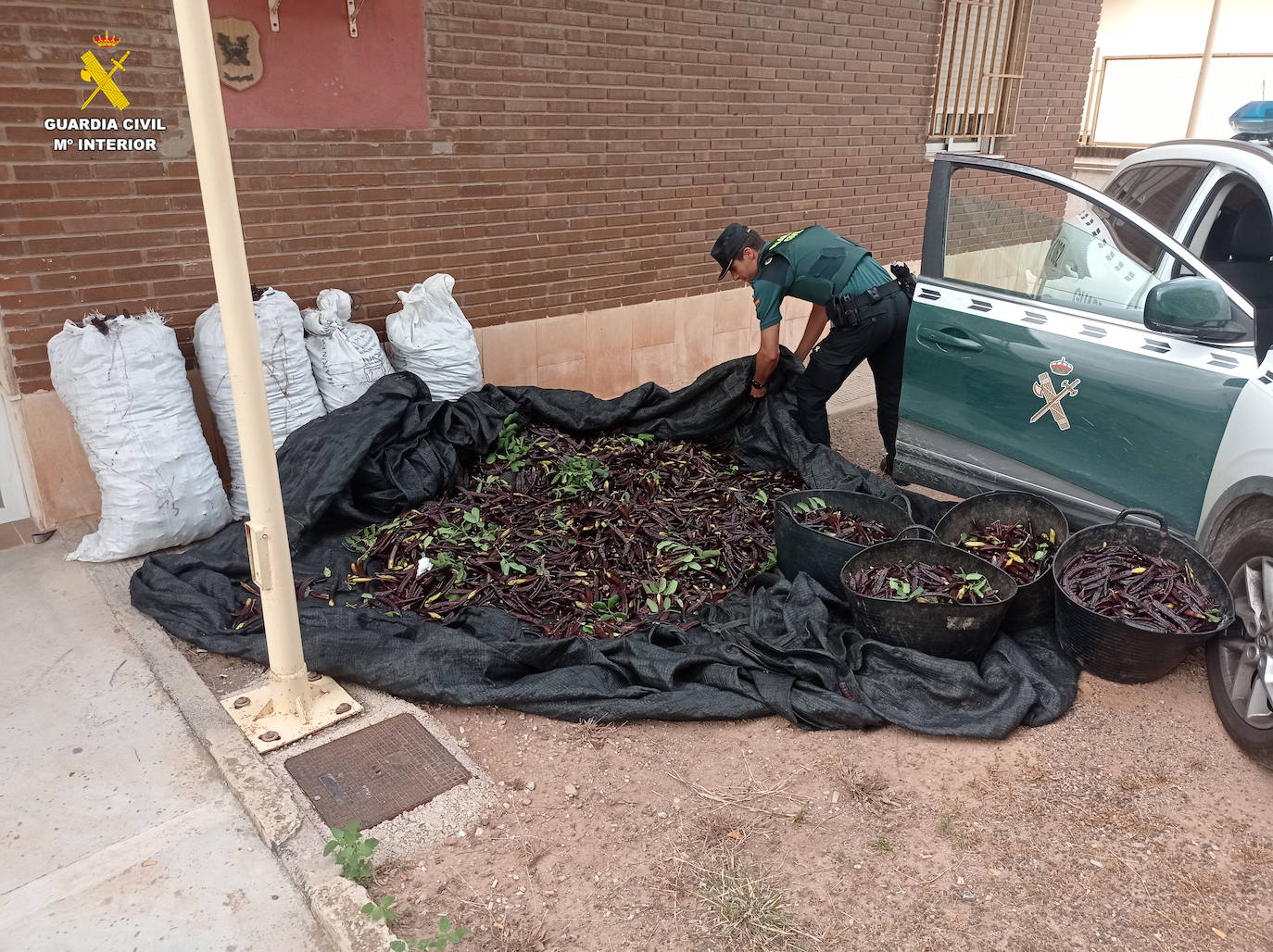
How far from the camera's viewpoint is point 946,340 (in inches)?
188

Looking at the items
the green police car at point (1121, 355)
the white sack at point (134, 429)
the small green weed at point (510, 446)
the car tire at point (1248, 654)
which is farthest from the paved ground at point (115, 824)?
the green police car at point (1121, 355)

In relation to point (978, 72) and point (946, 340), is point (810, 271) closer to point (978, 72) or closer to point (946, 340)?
point (946, 340)

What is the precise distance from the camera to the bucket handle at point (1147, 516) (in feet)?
12.6

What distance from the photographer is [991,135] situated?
33.8 feet

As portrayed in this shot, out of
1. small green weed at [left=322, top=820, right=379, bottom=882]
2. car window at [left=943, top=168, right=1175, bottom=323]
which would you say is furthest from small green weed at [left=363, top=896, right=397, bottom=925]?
car window at [left=943, top=168, right=1175, bottom=323]

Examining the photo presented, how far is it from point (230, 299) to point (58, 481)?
2814 mm

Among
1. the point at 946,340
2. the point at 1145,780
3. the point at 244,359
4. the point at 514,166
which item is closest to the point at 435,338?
the point at 514,166

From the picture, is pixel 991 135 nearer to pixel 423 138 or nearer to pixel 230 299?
pixel 423 138

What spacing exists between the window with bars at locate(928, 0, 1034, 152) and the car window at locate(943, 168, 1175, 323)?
17.7 ft

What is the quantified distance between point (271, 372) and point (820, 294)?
3.24 metres

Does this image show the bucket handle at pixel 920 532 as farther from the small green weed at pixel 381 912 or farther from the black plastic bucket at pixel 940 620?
the small green weed at pixel 381 912

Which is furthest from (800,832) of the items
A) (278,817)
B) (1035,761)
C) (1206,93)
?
(1206,93)

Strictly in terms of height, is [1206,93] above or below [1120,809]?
above

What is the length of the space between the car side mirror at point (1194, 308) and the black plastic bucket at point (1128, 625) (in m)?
0.79
